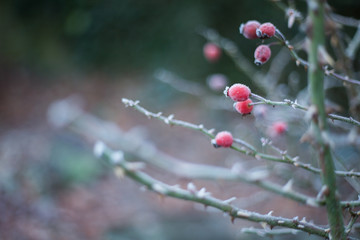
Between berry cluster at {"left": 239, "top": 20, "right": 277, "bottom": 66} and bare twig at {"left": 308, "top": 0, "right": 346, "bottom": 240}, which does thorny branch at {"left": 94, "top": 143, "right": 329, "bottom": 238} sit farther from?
berry cluster at {"left": 239, "top": 20, "right": 277, "bottom": 66}

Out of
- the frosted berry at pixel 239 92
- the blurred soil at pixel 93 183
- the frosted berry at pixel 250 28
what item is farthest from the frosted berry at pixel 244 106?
the blurred soil at pixel 93 183

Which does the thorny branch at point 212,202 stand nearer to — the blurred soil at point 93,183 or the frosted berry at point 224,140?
the frosted berry at point 224,140

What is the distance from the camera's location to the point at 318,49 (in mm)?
514

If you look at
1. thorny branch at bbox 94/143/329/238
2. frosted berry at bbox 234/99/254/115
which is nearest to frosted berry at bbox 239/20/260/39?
frosted berry at bbox 234/99/254/115

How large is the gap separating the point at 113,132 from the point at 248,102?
2.71 m

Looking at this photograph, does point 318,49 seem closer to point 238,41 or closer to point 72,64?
point 238,41

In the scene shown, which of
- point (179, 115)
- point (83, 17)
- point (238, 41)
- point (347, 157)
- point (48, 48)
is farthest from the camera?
point (48, 48)

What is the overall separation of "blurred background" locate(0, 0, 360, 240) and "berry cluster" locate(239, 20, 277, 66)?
0.55 meters

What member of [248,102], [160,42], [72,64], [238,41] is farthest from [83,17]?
[248,102]

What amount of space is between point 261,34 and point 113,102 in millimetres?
4114

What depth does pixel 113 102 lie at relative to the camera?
4.65m

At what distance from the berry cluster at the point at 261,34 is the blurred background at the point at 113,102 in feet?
1.80

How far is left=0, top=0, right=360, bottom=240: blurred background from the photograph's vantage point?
2.43 metres

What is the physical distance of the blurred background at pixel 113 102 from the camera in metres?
2.43
